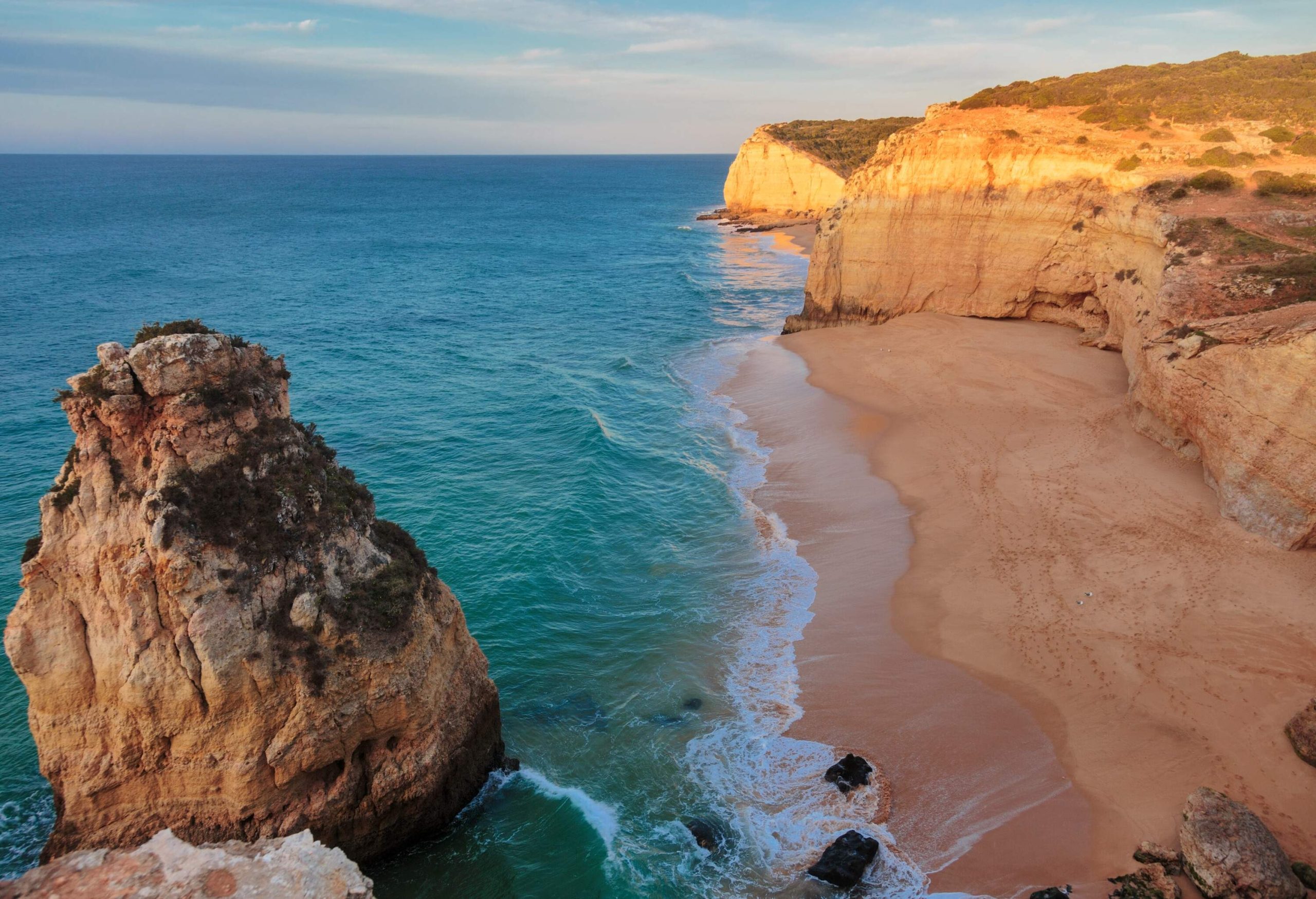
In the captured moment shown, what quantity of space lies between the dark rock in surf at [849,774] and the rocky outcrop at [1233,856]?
5373mm

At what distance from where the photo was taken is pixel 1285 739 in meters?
15.0

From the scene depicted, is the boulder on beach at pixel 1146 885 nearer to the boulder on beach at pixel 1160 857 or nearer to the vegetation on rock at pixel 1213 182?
the boulder on beach at pixel 1160 857

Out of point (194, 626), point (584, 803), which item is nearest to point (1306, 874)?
point (584, 803)

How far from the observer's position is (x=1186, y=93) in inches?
1642

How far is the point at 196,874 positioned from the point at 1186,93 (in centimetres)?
5364

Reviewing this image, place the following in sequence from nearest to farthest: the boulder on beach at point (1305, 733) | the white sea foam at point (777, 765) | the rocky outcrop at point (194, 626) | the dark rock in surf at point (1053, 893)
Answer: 1. the rocky outcrop at point (194, 626)
2. the dark rock in surf at point (1053, 893)
3. the white sea foam at point (777, 765)
4. the boulder on beach at point (1305, 733)

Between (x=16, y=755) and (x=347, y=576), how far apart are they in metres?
9.34

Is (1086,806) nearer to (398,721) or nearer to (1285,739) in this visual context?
(1285,739)

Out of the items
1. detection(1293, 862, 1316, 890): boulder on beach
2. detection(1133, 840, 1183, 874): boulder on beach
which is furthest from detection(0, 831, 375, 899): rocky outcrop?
detection(1293, 862, 1316, 890): boulder on beach

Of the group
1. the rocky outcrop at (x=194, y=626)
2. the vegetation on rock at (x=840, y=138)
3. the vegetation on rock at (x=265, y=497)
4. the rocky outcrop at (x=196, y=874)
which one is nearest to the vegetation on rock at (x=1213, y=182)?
the vegetation on rock at (x=265, y=497)

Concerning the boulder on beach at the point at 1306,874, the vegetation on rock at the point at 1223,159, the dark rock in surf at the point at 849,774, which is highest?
the vegetation on rock at the point at 1223,159

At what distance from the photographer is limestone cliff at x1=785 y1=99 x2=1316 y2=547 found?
20578 millimetres

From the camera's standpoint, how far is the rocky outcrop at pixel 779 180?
10219 cm

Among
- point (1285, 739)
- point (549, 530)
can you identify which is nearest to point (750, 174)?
point (549, 530)
